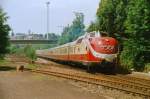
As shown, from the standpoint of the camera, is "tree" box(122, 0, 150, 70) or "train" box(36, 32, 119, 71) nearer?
"train" box(36, 32, 119, 71)

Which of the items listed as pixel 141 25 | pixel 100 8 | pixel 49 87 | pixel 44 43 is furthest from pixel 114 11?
pixel 44 43

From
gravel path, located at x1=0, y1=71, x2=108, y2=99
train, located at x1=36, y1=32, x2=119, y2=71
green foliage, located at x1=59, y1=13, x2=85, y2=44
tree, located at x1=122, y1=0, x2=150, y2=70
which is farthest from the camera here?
green foliage, located at x1=59, y1=13, x2=85, y2=44

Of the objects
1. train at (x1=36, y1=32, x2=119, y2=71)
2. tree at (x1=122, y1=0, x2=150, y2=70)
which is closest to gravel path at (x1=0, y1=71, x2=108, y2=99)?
train at (x1=36, y1=32, x2=119, y2=71)

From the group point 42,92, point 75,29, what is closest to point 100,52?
point 42,92

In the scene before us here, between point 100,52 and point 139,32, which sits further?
point 139,32

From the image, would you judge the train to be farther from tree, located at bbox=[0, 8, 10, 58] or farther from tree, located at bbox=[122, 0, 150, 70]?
tree, located at bbox=[0, 8, 10, 58]

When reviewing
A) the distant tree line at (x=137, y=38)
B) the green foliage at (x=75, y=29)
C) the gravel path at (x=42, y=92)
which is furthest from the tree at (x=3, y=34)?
the green foliage at (x=75, y=29)

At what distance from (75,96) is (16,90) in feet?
10.8

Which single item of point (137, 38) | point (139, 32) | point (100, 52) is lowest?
point (100, 52)

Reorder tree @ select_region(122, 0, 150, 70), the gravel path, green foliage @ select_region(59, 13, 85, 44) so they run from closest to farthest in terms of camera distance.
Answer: the gravel path
tree @ select_region(122, 0, 150, 70)
green foliage @ select_region(59, 13, 85, 44)

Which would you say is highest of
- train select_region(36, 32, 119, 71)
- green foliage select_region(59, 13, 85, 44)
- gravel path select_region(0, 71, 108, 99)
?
green foliage select_region(59, 13, 85, 44)

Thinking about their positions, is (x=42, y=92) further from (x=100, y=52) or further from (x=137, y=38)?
(x=137, y=38)

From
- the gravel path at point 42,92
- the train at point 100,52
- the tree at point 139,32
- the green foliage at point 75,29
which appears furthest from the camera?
the green foliage at point 75,29

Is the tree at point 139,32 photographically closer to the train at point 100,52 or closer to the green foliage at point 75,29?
the train at point 100,52
